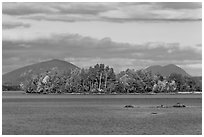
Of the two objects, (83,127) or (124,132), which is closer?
(124,132)

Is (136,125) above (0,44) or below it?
below

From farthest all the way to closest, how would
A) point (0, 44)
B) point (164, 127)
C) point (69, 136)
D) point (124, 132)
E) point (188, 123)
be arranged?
point (188, 123)
point (164, 127)
point (124, 132)
point (69, 136)
point (0, 44)

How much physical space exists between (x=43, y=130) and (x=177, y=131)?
16649 millimetres

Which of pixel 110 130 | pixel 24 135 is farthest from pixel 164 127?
pixel 24 135

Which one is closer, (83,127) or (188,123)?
(83,127)

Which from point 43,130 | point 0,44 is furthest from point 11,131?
point 0,44

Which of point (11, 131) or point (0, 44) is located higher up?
point (0, 44)

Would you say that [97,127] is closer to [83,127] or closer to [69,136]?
[83,127]

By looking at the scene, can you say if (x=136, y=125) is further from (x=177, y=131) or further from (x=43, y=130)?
(x=43, y=130)

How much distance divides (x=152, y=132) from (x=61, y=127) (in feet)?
41.9

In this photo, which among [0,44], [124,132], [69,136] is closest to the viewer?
[0,44]

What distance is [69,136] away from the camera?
47.8 metres

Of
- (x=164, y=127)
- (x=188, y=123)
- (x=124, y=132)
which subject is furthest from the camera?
(x=188, y=123)

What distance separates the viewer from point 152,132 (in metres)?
53.6
